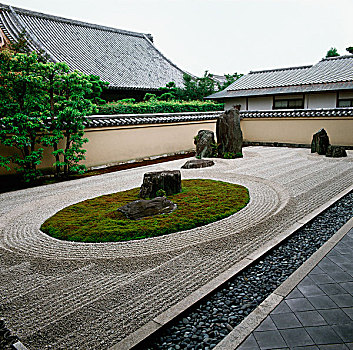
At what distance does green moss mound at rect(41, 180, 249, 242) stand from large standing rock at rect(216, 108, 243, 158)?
470cm

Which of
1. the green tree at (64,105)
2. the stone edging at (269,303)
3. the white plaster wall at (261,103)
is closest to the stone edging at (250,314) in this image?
the stone edging at (269,303)

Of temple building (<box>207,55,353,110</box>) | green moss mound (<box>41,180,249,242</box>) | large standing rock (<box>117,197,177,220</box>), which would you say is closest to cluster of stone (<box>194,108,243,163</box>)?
green moss mound (<box>41,180,249,242</box>)

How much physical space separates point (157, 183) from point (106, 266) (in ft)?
9.46

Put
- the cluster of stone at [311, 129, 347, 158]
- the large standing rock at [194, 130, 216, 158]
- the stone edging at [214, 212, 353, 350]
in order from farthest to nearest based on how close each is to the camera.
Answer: the large standing rock at [194, 130, 216, 158]
the cluster of stone at [311, 129, 347, 158]
the stone edging at [214, 212, 353, 350]

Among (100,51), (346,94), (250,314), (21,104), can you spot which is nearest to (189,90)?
(100,51)

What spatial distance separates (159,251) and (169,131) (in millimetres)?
9814

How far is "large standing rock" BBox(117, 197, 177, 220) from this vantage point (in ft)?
17.6

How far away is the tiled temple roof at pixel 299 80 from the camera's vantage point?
677 inches

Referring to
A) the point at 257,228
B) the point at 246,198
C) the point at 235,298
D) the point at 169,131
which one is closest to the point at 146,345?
the point at 235,298

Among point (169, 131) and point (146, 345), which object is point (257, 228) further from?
point (169, 131)

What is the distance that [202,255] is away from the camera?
400 cm

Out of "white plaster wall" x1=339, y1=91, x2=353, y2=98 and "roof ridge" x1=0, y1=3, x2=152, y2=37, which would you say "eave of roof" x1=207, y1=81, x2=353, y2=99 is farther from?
"roof ridge" x1=0, y1=3, x2=152, y2=37

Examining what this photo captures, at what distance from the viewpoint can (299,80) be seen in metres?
18.6

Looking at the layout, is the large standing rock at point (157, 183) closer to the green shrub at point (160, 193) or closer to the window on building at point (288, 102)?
the green shrub at point (160, 193)
